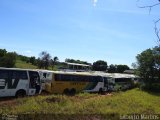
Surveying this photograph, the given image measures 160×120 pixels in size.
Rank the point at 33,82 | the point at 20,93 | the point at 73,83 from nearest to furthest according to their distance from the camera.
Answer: the point at 20,93 < the point at 33,82 < the point at 73,83

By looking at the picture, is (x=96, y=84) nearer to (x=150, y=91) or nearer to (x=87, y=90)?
(x=87, y=90)

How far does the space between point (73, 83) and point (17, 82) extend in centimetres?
1238

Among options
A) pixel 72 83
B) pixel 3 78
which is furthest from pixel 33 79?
pixel 72 83

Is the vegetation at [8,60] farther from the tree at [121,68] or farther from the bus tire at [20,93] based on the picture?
the tree at [121,68]

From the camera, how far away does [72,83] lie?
124ft

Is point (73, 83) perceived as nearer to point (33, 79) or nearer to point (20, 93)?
point (33, 79)

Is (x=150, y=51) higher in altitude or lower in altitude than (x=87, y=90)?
higher

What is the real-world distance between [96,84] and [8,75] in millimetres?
19616

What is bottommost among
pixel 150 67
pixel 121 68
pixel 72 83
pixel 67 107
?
pixel 67 107

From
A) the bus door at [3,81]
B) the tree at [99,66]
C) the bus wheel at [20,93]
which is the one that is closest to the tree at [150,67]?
the bus wheel at [20,93]

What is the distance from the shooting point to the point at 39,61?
313 ft

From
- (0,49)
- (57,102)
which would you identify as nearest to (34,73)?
(57,102)

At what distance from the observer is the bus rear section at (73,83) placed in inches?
1387

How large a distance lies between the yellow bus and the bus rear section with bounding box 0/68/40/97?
6106mm
